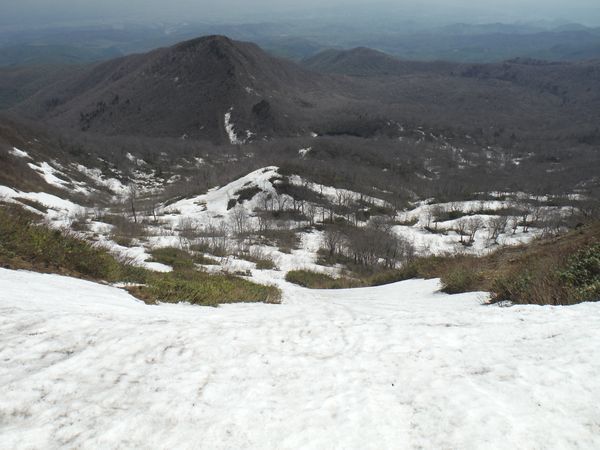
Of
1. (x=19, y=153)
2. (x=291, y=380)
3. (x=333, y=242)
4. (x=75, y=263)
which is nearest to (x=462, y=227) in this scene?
(x=333, y=242)

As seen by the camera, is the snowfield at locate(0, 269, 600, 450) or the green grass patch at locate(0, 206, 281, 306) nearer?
the snowfield at locate(0, 269, 600, 450)

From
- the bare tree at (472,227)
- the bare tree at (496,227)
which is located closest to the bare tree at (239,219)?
the bare tree at (472,227)

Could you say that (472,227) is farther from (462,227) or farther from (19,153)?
(19,153)

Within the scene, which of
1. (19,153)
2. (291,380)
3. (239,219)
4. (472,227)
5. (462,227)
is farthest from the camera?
(19,153)

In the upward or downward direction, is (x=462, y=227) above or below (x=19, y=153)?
below

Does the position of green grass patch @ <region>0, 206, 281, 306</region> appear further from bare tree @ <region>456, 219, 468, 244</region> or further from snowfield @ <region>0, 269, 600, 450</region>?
bare tree @ <region>456, 219, 468, 244</region>

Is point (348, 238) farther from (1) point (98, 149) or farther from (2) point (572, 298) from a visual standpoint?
(1) point (98, 149)

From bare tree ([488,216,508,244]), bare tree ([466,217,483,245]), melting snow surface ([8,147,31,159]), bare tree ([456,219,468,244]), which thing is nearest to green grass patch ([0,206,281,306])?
bare tree ([466,217,483,245])

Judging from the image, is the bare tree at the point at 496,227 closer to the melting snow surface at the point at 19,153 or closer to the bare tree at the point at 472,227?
the bare tree at the point at 472,227

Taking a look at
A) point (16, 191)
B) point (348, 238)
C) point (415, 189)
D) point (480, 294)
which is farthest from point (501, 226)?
point (16, 191)

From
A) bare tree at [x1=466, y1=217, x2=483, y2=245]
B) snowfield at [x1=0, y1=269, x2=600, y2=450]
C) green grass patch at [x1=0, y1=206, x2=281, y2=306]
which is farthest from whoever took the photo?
bare tree at [x1=466, y1=217, x2=483, y2=245]
